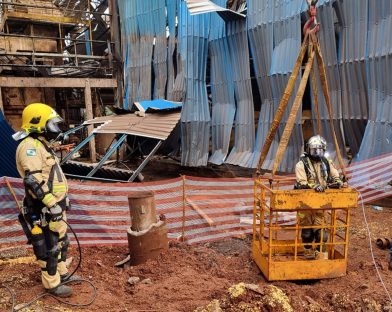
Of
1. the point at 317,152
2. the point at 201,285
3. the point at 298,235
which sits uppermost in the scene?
the point at 317,152

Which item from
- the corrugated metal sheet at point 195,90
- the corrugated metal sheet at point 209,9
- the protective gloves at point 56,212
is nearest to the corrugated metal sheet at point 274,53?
the corrugated metal sheet at point 209,9

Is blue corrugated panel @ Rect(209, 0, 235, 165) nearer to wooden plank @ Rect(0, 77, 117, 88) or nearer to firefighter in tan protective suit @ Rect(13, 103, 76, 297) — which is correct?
wooden plank @ Rect(0, 77, 117, 88)

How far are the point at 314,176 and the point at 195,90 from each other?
7.31m

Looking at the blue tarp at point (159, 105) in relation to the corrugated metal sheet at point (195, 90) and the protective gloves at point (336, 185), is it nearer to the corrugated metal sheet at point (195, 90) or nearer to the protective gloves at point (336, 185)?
the corrugated metal sheet at point (195, 90)

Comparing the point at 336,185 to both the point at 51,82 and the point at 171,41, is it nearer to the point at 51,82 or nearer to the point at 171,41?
the point at 171,41

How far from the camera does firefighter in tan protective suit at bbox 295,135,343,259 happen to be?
15.5 feet

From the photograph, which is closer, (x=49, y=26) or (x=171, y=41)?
(x=171, y=41)

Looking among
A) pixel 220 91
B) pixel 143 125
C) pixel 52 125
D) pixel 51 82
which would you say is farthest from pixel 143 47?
pixel 52 125

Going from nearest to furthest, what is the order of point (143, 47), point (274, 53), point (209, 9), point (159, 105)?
point (274, 53)
point (209, 9)
point (159, 105)
point (143, 47)

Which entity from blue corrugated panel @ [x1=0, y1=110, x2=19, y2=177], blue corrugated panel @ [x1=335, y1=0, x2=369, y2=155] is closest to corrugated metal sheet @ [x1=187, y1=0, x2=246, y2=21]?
blue corrugated panel @ [x1=335, y1=0, x2=369, y2=155]

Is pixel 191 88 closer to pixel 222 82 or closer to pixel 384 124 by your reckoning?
pixel 222 82

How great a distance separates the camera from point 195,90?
11.5m

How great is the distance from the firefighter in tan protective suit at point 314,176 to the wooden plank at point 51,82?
12.2m

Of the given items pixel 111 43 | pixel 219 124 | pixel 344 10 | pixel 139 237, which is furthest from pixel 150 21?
pixel 139 237
